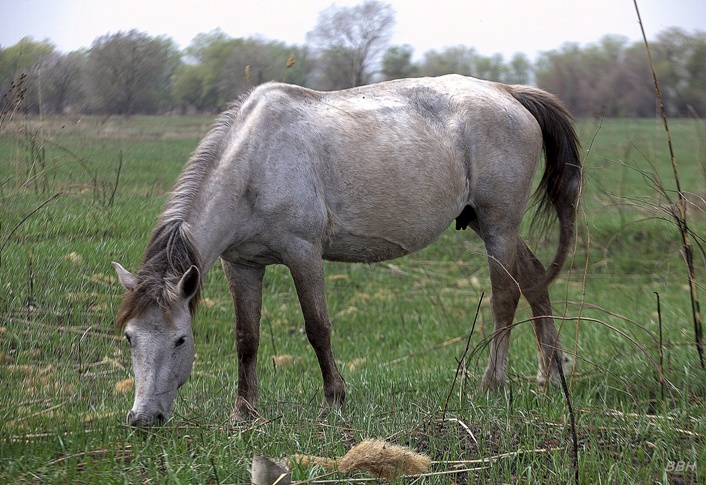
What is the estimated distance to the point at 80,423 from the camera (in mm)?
3312

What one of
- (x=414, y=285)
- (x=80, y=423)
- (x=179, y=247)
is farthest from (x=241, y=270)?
(x=414, y=285)

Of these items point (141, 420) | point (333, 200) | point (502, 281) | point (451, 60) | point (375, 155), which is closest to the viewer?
point (141, 420)

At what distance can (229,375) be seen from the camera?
17.2ft

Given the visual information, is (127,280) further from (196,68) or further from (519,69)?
(519,69)

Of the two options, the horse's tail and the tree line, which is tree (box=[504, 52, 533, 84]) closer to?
the tree line

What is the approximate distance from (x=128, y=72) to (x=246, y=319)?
2164mm

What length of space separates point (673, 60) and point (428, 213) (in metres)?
18.0

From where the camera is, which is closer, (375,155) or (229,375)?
(375,155)

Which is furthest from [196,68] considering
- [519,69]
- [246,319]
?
[519,69]

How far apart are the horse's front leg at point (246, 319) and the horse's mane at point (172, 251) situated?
674 mm

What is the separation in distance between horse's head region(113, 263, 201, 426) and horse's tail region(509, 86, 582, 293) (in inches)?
107

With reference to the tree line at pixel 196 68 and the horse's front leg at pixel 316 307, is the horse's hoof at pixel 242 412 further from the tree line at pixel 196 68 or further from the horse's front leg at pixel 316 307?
the tree line at pixel 196 68

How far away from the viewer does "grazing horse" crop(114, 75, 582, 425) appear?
3623mm

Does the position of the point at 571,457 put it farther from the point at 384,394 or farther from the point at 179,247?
the point at 179,247
